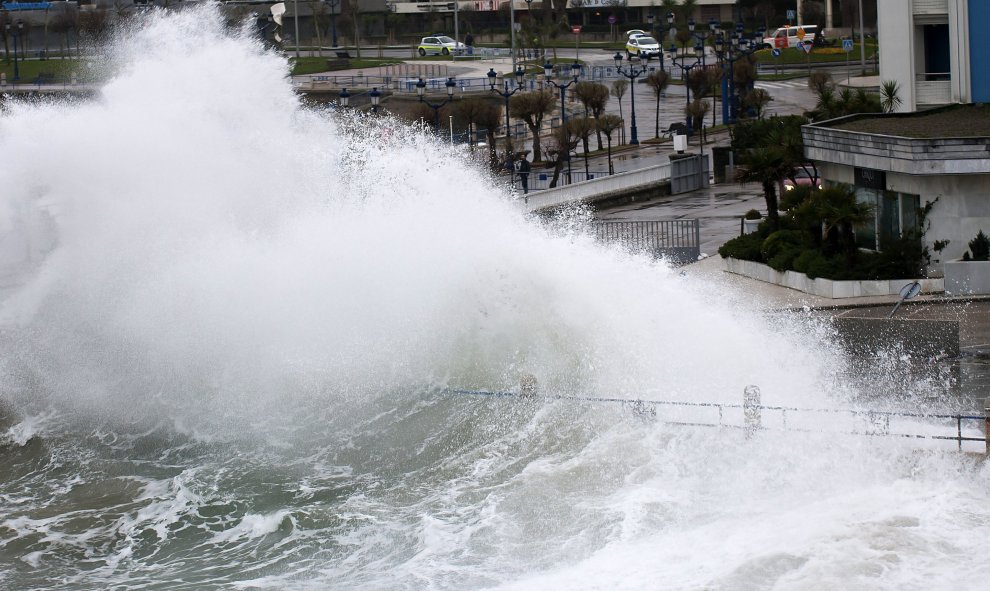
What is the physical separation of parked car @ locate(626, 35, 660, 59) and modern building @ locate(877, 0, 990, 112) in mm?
38218

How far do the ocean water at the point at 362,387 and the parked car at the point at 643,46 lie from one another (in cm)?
4874

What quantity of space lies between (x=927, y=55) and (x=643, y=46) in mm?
40508

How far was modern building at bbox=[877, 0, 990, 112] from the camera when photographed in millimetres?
30266

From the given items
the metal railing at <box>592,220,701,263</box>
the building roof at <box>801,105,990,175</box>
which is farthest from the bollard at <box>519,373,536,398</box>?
the building roof at <box>801,105,990,175</box>

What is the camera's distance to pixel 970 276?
2258cm

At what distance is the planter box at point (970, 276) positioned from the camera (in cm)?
2250

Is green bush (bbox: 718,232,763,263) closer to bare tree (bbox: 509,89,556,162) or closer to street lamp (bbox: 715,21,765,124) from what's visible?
bare tree (bbox: 509,89,556,162)

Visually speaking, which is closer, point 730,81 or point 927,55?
point 927,55

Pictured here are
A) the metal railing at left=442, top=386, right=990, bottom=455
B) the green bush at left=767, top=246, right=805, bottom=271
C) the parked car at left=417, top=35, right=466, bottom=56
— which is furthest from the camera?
the parked car at left=417, top=35, right=466, bottom=56

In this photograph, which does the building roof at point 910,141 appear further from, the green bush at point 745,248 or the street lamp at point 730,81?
the street lamp at point 730,81

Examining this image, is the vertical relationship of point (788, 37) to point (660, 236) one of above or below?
above

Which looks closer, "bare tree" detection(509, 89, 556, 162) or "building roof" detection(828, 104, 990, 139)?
"building roof" detection(828, 104, 990, 139)

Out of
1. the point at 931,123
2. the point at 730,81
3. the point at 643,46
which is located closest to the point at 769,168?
the point at 931,123

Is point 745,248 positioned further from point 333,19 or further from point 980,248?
point 333,19
